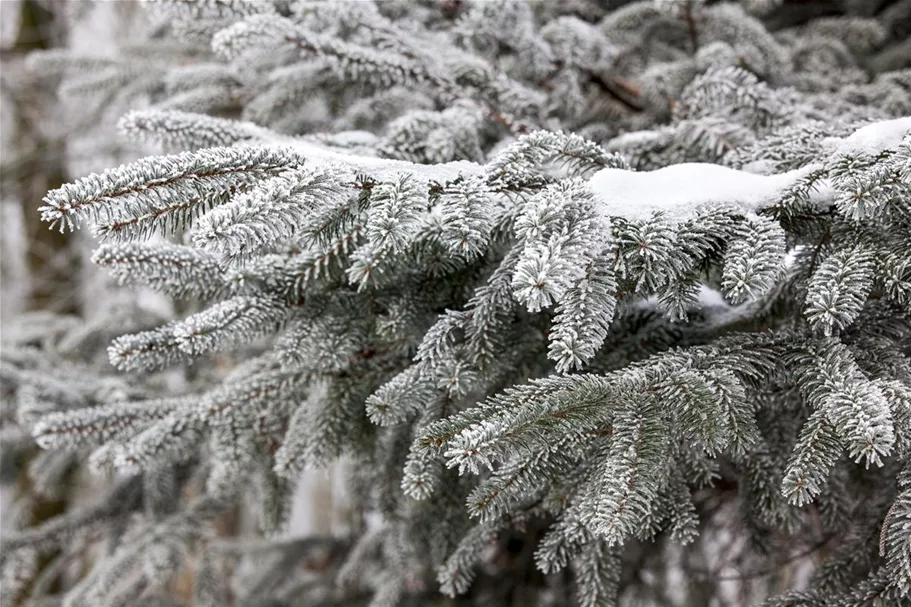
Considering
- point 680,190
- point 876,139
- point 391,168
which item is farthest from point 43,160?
point 876,139

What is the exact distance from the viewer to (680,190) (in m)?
1.06

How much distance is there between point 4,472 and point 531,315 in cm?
192

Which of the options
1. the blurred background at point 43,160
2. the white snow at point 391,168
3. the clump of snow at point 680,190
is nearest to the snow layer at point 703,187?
→ the clump of snow at point 680,190

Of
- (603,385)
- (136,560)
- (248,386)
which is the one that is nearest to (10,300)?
(136,560)

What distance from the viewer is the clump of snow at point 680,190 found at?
997 mm

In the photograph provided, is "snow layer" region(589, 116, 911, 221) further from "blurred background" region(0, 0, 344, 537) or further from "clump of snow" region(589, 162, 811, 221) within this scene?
"blurred background" region(0, 0, 344, 537)

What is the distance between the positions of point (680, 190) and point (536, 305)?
1.35 feet

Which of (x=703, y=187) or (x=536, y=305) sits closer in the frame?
(x=536, y=305)

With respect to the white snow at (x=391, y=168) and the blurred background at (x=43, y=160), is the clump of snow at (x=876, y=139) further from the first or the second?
the blurred background at (x=43, y=160)

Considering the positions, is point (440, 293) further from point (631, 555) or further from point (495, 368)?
point (631, 555)

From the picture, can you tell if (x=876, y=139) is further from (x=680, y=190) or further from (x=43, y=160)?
(x=43, y=160)

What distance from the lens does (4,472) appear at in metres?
2.17

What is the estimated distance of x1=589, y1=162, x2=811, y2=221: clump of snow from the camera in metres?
1.00

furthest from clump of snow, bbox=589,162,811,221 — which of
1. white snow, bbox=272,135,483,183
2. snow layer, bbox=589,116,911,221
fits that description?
white snow, bbox=272,135,483,183
